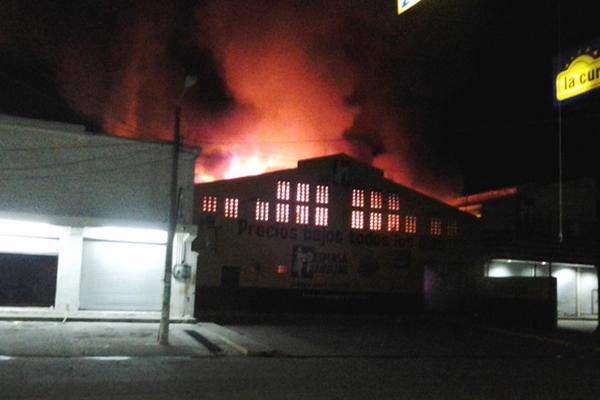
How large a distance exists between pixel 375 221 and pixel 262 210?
576 cm

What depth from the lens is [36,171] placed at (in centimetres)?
2245

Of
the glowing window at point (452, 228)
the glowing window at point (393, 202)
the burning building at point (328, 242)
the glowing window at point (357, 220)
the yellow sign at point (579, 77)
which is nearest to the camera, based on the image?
the yellow sign at point (579, 77)

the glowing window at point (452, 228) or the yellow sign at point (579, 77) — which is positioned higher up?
the yellow sign at point (579, 77)

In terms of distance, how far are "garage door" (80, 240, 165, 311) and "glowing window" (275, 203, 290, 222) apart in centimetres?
777

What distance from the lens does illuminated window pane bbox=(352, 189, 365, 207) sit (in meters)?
32.6

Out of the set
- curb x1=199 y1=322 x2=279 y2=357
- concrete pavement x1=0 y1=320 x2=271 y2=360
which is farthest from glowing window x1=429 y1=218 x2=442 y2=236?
curb x1=199 y1=322 x2=279 y2=357

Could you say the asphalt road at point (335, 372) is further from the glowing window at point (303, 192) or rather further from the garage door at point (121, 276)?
the glowing window at point (303, 192)

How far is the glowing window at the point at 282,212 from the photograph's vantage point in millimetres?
31052

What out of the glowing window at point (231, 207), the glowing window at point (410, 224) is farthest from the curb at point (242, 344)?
the glowing window at point (410, 224)

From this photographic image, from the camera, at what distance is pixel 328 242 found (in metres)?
32.1

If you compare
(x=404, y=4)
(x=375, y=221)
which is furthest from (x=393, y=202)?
(x=404, y=4)

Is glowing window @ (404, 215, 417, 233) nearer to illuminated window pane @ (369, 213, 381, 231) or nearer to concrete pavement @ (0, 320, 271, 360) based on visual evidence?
illuminated window pane @ (369, 213, 381, 231)

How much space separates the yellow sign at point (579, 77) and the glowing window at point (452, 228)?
2072 centimetres

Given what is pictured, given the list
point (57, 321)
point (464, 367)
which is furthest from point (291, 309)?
point (464, 367)
